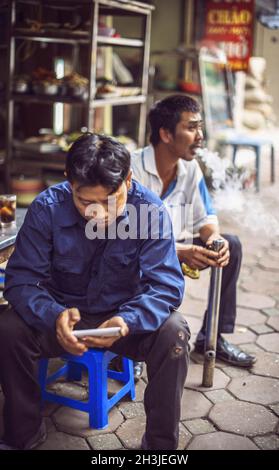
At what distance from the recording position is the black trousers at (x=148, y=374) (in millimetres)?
2658

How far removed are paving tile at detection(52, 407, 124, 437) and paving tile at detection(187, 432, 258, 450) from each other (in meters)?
0.42

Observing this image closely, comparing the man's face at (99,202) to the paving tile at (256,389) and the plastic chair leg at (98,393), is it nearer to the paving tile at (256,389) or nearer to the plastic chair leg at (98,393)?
the plastic chair leg at (98,393)

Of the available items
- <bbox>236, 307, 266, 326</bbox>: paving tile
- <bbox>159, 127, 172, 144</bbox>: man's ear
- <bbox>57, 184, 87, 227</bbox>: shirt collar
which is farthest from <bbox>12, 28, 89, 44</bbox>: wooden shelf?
<bbox>57, 184, 87, 227</bbox>: shirt collar

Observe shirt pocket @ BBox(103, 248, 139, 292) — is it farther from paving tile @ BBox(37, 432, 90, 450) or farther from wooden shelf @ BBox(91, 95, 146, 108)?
wooden shelf @ BBox(91, 95, 146, 108)

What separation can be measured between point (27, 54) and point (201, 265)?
14.5 ft

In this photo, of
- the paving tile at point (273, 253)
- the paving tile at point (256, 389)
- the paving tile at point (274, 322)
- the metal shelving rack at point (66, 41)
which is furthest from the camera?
the paving tile at point (273, 253)

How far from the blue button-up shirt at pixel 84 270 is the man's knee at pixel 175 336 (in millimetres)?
43

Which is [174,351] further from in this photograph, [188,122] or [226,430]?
[188,122]

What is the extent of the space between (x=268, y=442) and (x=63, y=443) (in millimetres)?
1018

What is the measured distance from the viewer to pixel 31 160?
20.9 ft

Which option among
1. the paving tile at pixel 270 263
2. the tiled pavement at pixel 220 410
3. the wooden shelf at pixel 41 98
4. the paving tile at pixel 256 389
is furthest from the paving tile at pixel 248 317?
the wooden shelf at pixel 41 98

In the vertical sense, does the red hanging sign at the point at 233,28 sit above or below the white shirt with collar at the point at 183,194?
above

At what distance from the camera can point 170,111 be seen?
385 cm

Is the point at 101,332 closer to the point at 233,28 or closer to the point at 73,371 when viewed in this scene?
the point at 73,371
